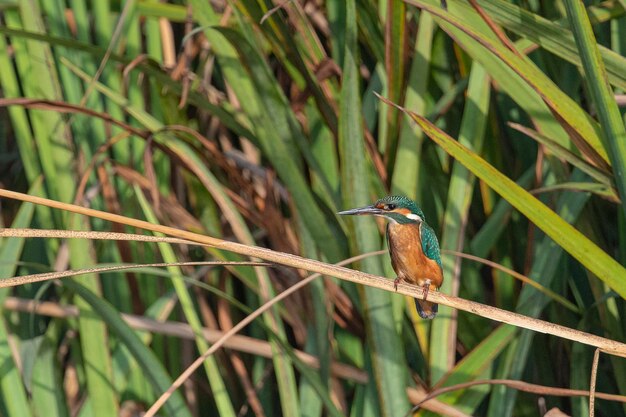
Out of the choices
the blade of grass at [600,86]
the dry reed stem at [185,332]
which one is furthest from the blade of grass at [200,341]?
the blade of grass at [600,86]

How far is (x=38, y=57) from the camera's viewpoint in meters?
1.95

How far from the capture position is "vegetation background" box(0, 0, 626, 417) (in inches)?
61.0

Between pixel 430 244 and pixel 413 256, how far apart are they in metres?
0.03

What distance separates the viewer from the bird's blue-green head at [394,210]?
146 cm

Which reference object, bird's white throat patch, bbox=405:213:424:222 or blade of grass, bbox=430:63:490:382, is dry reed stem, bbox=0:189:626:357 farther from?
blade of grass, bbox=430:63:490:382

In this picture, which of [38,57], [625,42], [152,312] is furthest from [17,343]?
[625,42]

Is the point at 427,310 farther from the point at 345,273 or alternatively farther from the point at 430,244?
the point at 345,273

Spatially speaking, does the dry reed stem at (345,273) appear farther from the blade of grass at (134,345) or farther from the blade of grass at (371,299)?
the blade of grass at (134,345)

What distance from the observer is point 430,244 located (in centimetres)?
153

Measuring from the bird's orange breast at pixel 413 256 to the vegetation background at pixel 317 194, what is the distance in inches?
2.4

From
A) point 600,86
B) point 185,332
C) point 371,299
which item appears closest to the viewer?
point 600,86

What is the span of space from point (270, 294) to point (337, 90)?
1.31ft

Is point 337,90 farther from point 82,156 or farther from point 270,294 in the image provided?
point 82,156

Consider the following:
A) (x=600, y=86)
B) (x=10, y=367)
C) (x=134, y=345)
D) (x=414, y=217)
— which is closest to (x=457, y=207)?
(x=414, y=217)
